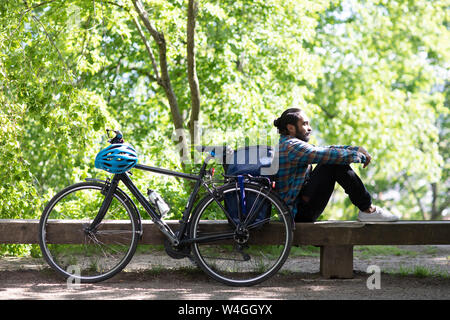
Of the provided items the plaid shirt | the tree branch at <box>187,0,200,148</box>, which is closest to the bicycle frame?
the plaid shirt

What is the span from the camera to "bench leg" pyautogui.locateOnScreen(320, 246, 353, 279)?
4.77 m

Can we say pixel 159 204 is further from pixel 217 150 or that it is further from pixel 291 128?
pixel 291 128

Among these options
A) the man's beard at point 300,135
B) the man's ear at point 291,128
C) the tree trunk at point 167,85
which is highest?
the tree trunk at point 167,85

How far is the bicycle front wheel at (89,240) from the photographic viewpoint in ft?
14.8

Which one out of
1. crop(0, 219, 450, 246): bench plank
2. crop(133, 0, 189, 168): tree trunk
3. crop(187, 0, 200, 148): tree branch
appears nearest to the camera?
crop(0, 219, 450, 246): bench plank

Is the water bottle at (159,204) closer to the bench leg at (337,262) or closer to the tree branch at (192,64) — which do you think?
the bench leg at (337,262)

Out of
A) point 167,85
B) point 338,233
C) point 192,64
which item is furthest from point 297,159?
point 167,85

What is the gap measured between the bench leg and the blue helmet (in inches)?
68.0

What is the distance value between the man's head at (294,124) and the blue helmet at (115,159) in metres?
1.24

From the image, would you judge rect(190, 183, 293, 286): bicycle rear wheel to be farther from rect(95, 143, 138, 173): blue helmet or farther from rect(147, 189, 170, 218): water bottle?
rect(95, 143, 138, 173): blue helmet

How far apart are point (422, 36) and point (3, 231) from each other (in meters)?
16.9

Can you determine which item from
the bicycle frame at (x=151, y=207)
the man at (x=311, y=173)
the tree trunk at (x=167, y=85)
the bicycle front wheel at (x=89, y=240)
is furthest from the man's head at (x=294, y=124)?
the tree trunk at (x=167, y=85)

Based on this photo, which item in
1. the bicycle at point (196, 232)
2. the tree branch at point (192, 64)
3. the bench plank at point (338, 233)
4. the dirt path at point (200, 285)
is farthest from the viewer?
the tree branch at point (192, 64)
